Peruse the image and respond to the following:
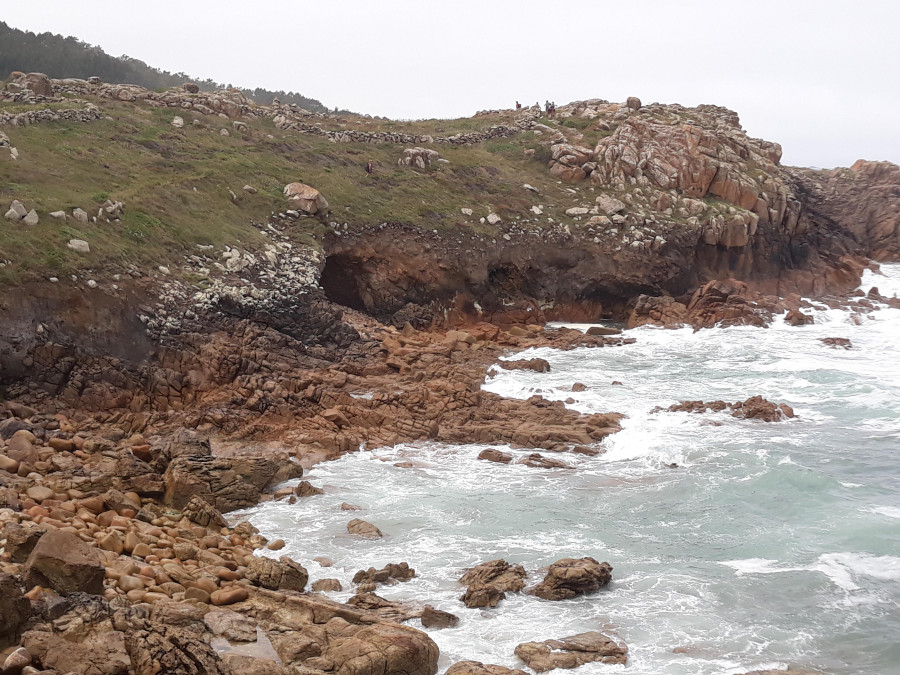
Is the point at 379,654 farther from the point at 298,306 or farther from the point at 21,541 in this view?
the point at 298,306

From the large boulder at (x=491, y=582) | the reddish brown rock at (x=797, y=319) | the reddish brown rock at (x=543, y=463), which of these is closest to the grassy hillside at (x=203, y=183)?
the reddish brown rock at (x=797, y=319)

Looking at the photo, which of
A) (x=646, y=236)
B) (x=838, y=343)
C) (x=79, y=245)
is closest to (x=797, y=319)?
(x=838, y=343)

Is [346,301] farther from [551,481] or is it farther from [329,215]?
[551,481]

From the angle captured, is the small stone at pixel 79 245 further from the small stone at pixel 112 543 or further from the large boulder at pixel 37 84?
the large boulder at pixel 37 84

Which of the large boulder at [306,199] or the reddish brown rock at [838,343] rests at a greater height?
the large boulder at [306,199]

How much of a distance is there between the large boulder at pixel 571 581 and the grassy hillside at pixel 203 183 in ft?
46.2

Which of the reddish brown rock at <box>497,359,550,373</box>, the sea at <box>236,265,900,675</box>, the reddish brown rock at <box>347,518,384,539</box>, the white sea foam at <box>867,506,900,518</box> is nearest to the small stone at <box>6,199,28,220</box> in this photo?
the sea at <box>236,265,900,675</box>

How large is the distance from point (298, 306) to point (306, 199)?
6.24 meters

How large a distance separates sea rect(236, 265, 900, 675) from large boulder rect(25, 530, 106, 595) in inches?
139

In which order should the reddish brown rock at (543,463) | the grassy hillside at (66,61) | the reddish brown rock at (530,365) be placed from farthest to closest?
1. the grassy hillside at (66,61)
2. the reddish brown rock at (530,365)
3. the reddish brown rock at (543,463)

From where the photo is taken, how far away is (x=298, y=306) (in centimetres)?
2308

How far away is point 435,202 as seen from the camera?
104ft

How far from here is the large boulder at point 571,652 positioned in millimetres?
9695

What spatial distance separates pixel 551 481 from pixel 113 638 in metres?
10.3
